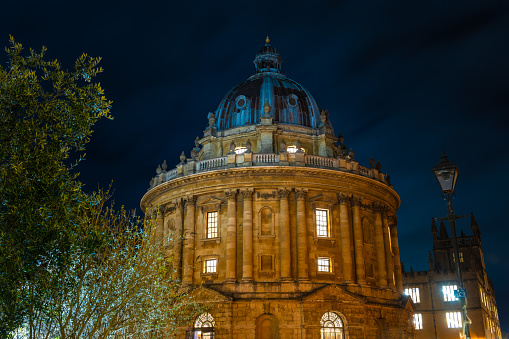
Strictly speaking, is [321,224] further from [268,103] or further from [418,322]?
[418,322]

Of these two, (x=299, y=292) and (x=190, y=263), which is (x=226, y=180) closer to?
(x=190, y=263)

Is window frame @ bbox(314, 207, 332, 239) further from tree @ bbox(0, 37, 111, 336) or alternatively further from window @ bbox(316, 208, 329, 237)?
tree @ bbox(0, 37, 111, 336)

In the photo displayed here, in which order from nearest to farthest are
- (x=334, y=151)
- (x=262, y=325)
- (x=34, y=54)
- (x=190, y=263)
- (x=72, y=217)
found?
(x=72, y=217)
(x=34, y=54)
(x=262, y=325)
(x=190, y=263)
(x=334, y=151)

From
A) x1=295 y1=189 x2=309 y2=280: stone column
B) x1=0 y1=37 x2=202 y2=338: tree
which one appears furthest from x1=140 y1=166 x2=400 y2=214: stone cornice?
x1=0 y1=37 x2=202 y2=338: tree

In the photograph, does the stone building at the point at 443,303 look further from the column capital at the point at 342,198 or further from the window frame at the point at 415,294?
the column capital at the point at 342,198

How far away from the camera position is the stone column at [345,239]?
39.9 m

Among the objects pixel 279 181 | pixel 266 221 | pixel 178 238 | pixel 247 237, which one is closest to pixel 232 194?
pixel 266 221

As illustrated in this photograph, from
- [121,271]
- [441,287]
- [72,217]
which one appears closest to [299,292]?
[121,271]

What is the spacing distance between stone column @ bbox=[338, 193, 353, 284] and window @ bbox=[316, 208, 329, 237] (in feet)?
3.64

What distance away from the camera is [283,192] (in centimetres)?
4047

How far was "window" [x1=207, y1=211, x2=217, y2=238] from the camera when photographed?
41594 millimetres

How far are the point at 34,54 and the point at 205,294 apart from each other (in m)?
25.0

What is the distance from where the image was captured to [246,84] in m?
51.7

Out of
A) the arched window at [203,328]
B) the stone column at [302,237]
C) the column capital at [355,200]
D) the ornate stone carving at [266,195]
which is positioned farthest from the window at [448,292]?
the arched window at [203,328]
